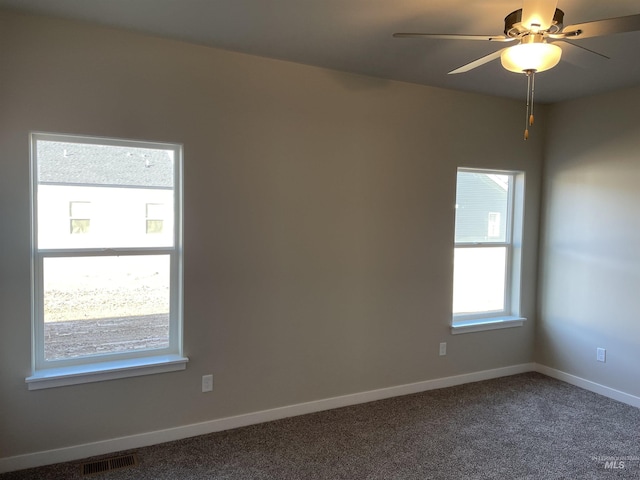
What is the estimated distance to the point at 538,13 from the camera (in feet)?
5.63

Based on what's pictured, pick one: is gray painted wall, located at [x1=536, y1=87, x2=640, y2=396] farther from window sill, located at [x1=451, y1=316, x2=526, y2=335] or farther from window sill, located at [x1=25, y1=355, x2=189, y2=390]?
window sill, located at [x1=25, y1=355, x2=189, y2=390]

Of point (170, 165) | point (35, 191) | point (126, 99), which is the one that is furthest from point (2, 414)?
point (126, 99)

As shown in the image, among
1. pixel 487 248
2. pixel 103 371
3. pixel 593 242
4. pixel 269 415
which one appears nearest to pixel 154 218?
pixel 103 371

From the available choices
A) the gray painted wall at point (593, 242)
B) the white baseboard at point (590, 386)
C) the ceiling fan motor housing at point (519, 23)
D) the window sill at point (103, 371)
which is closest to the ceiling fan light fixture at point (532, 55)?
the ceiling fan motor housing at point (519, 23)

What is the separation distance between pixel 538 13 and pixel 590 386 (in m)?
3.50

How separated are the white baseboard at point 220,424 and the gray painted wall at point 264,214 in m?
0.05

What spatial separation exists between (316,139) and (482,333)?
239cm

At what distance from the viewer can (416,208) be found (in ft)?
12.2

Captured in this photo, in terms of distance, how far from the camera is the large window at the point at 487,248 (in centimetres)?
407

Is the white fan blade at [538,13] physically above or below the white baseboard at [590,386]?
above

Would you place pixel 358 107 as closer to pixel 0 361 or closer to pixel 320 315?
pixel 320 315

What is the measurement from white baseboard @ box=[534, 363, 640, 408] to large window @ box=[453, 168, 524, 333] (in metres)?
0.58

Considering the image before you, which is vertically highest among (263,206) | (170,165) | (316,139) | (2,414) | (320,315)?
(316,139)

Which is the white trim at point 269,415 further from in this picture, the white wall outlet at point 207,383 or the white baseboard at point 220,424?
the white wall outlet at point 207,383
